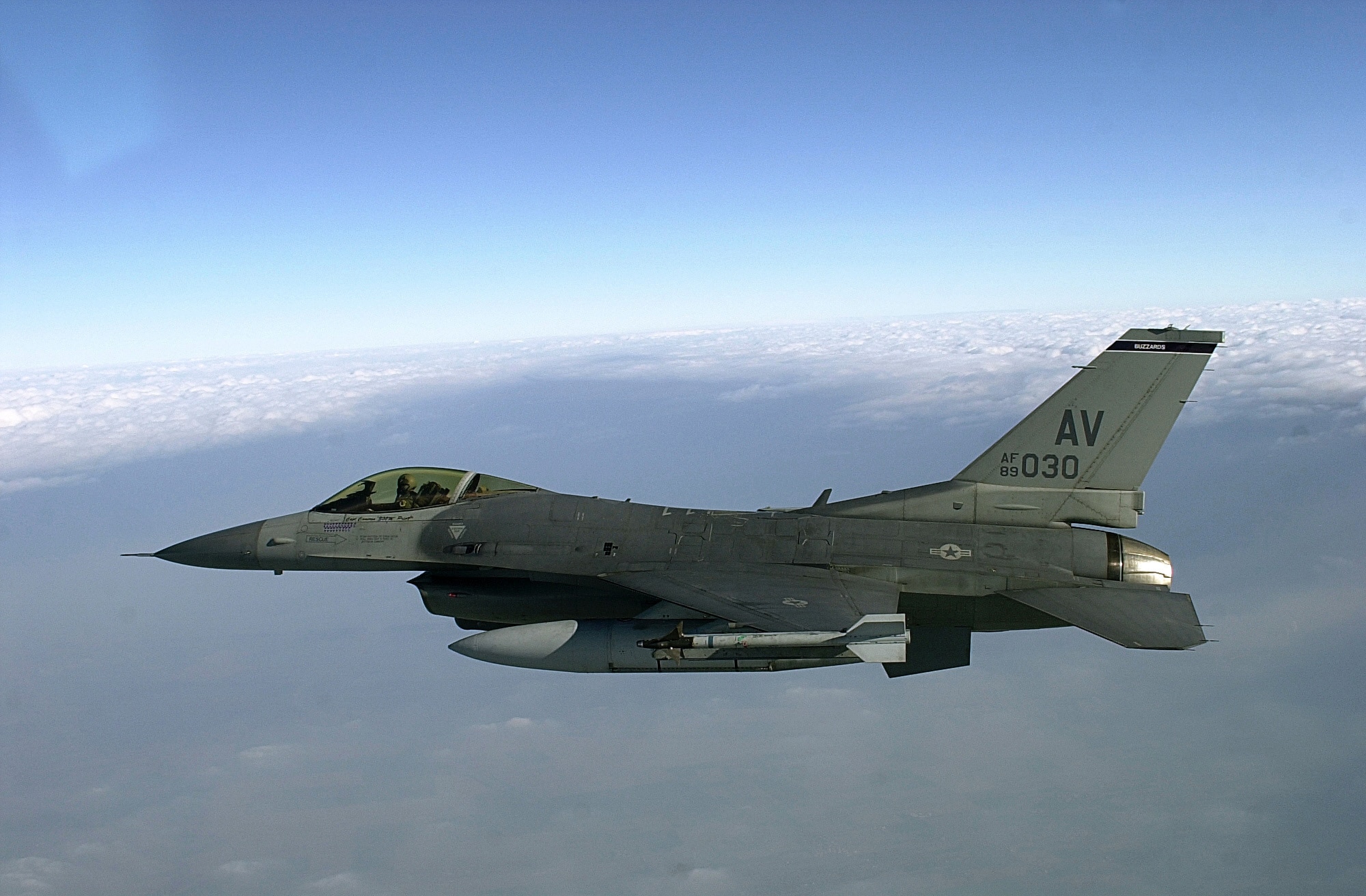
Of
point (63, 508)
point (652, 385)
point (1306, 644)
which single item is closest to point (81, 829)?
point (63, 508)

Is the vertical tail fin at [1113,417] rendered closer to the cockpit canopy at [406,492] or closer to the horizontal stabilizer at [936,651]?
the horizontal stabilizer at [936,651]

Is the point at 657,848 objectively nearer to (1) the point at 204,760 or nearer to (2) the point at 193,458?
(1) the point at 204,760

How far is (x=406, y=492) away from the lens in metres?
11.5

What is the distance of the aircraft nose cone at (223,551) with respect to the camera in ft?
37.5

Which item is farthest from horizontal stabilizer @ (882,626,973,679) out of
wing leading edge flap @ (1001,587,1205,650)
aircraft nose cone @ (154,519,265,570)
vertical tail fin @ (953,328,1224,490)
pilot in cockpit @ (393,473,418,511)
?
aircraft nose cone @ (154,519,265,570)

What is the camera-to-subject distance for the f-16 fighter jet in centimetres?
927

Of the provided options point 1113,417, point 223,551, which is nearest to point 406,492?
point 223,551

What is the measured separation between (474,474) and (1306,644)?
9872 cm

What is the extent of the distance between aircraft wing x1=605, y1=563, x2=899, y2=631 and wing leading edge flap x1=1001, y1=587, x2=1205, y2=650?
202cm

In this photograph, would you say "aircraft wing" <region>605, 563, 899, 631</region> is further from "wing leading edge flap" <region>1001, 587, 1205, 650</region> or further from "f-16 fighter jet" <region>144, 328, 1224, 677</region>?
"wing leading edge flap" <region>1001, 587, 1205, 650</region>

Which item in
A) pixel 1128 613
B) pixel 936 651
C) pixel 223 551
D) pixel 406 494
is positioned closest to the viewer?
pixel 1128 613

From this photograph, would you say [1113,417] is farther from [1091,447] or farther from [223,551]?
[223,551]

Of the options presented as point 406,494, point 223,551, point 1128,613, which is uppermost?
point 406,494

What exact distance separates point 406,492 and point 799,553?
6.53m
